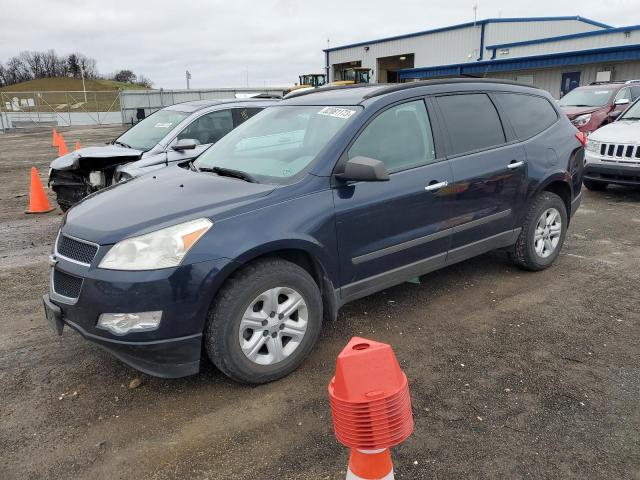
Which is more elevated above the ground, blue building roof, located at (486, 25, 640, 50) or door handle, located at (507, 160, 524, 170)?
blue building roof, located at (486, 25, 640, 50)

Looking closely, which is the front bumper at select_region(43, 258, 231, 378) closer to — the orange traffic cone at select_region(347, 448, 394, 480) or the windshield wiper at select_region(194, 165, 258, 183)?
the windshield wiper at select_region(194, 165, 258, 183)

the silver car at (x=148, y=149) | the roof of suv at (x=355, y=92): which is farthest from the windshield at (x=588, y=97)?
the roof of suv at (x=355, y=92)

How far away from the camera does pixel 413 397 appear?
2996 mm

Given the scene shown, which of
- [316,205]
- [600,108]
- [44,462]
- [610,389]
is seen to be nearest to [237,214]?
[316,205]

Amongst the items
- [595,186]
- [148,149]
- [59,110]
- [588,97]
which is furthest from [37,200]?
[59,110]

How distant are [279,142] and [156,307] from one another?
1715 millimetres

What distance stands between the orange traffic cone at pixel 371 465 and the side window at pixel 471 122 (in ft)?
9.56

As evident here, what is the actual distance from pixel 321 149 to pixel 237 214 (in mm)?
822

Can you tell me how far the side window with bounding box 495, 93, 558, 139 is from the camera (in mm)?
4578

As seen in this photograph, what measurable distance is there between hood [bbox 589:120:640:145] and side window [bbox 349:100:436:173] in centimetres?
555

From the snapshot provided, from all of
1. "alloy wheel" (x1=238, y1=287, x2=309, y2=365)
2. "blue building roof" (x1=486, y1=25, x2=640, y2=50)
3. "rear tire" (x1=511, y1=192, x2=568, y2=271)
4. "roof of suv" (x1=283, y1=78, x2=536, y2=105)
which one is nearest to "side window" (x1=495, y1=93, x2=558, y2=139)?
"roof of suv" (x1=283, y1=78, x2=536, y2=105)

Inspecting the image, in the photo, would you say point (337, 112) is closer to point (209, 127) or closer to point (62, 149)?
point (209, 127)

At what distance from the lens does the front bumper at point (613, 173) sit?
307 inches

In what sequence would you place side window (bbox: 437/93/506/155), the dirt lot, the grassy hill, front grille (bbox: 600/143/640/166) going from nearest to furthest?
the dirt lot → side window (bbox: 437/93/506/155) → front grille (bbox: 600/143/640/166) → the grassy hill
